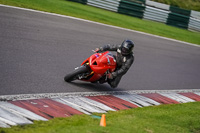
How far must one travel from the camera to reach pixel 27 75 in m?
7.83

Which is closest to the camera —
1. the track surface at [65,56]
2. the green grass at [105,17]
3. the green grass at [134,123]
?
the green grass at [134,123]

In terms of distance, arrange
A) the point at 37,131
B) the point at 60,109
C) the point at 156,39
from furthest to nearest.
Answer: the point at 156,39 < the point at 60,109 < the point at 37,131

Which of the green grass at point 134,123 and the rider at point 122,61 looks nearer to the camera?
the green grass at point 134,123

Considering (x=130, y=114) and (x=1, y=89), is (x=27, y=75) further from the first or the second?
(x=130, y=114)

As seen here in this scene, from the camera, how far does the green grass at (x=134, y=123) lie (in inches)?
204

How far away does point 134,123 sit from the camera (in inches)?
241

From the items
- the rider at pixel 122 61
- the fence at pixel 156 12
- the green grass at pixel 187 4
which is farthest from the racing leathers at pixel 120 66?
the green grass at pixel 187 4

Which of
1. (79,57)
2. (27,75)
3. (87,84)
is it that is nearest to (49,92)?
(27,75)

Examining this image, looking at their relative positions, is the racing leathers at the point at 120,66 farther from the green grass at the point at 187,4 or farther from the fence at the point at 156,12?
the green grass at the point at 187,4

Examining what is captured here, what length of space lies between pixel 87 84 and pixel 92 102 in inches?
55.6

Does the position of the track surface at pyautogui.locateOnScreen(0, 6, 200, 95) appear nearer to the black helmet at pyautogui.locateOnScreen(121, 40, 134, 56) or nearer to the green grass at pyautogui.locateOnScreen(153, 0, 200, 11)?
the black helmet at pyautogui.locateOnScreen(121, 40, 134, 56)

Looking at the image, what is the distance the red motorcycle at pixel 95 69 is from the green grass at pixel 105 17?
741 centimetres

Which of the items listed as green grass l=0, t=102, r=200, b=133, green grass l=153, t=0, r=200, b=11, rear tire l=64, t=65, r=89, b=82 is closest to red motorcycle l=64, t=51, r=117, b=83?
rear tire l=64, t=65, r=89, b=82

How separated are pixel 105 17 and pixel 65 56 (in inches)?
354
